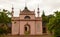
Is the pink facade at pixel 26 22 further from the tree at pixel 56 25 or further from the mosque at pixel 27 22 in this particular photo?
the tree at pixel 56 25

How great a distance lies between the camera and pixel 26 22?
46750 millimetres

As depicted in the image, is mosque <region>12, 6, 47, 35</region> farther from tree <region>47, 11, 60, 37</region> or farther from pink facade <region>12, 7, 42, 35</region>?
tree <region>47, 11, 60, 37</region>

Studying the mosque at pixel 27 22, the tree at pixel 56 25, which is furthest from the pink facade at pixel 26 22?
the tree at pixel 56 25

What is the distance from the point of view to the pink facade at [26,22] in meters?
46.5

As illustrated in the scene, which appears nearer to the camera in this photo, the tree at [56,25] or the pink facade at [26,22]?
the tree at [56,25]

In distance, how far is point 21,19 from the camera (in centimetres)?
4672

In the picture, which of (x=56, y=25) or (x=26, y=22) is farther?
(x=26, y=22)

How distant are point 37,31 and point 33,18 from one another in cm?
276

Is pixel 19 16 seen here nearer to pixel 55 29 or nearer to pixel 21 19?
pixel 21 19

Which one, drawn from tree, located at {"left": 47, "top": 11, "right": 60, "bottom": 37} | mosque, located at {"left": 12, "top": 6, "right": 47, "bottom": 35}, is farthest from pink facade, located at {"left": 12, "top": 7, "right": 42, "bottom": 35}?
tree, located at {"left": 47, "top": 11, "right": 60, "bottom": 37}

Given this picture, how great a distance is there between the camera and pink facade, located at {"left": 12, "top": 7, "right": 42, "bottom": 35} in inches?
1831

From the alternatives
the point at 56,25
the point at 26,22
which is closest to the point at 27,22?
the point at 26,22

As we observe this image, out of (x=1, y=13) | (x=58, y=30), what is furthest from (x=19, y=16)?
(x=58, y=30)

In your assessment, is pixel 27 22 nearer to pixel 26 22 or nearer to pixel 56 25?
pixel 26 22
